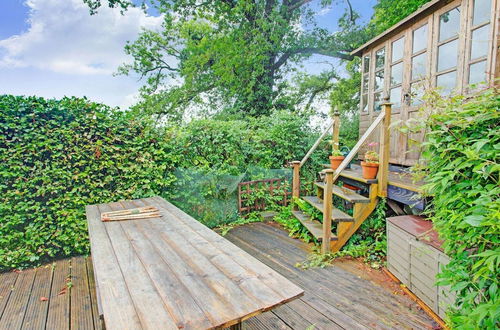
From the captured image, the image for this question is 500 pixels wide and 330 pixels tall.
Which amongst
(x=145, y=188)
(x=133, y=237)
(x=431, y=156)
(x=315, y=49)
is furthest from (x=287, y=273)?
(x=315, y=49)

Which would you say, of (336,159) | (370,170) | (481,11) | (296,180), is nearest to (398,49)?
(481,11)

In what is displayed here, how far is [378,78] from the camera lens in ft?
15.6

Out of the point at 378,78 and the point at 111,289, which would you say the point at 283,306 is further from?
the point at 378,78

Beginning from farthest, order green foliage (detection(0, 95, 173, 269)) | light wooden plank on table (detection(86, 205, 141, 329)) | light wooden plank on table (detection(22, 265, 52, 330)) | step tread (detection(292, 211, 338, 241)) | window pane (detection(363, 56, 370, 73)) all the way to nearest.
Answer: window pane (detection(363, 56, 370, 73)), step tread (detection(292, 211, 338, 241)), green foliage (detection(0, 95, 173, 269)), light wooden plank on table (detection(22, 265, 52, 330)), light wooden plank on table (detection(86, 205, 141, 329))

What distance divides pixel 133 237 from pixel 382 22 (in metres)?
10.5

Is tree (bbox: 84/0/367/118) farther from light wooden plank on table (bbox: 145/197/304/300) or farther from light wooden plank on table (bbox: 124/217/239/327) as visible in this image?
light wooden plank on table (bbox: 124/217/239/327)

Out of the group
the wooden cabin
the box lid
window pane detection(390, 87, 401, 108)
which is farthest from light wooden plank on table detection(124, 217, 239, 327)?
window pane detection(390, 87, 401, 108)

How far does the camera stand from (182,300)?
3.47 ft

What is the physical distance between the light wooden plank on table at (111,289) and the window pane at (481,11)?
4402mm

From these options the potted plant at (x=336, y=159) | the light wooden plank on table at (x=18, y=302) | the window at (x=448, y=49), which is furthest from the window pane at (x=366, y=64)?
the light wooden plank on table at (x=18, y=302)

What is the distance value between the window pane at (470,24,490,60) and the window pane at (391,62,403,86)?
3.46 feet

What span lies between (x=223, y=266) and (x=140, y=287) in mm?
387

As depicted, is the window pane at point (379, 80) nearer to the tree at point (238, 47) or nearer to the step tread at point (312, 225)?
the step tread at point (312, 225)

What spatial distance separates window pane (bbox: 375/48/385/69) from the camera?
15.4ft
